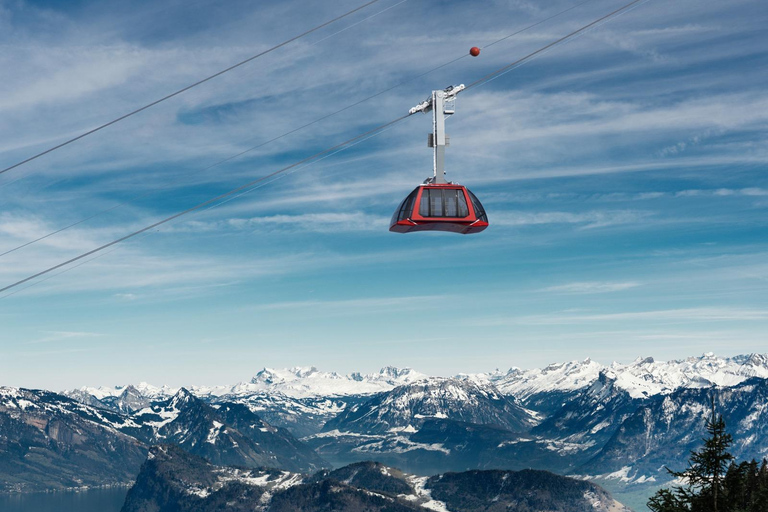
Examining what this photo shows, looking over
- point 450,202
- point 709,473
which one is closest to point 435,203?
point 450,202

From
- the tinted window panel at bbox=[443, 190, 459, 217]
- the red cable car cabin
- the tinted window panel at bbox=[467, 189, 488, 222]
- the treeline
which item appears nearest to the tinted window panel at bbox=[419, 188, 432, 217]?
the red cable car cabin

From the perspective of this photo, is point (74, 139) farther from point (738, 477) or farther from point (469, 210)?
point (738, 477)

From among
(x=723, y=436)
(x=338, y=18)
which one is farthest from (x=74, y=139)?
(x=723, y=436)

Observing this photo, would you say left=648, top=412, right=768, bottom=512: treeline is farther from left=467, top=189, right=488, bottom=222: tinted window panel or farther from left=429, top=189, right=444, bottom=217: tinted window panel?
left=429, top=189, right=444, bottom=217: tinted window panel

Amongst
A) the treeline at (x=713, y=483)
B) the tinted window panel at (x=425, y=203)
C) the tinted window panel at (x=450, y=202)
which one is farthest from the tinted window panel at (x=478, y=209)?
the treeline at (x=713, y=483)

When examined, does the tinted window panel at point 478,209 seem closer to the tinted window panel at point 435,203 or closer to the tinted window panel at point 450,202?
the tinted window panel at point 450,202

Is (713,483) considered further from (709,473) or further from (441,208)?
(441,208)
